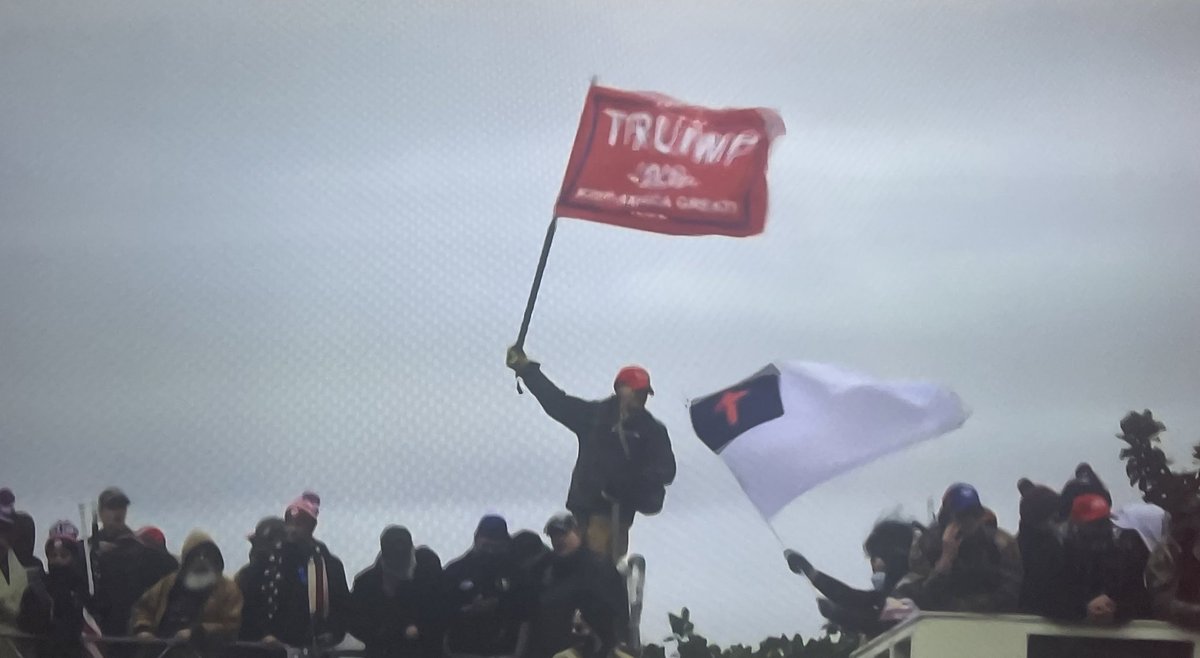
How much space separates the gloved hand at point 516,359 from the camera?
2.65 meters

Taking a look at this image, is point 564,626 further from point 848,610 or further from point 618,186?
point 618,186

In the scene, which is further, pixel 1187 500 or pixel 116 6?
pixel 116 6

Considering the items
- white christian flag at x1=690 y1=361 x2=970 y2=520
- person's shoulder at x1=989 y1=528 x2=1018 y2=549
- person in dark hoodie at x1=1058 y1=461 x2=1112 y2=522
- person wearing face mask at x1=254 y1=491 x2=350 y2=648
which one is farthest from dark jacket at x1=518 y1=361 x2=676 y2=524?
person in dark hoodie at x1=1058 y1=461 x2=1112 y2=522

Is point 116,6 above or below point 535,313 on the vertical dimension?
above

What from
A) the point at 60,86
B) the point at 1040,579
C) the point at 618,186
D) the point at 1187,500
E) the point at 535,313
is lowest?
the point at 1040,579

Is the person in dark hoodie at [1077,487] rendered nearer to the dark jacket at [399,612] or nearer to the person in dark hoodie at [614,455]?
the person in dark hoodie at [614,455]

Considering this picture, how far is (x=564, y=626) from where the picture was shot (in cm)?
257

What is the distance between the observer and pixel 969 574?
101 inches

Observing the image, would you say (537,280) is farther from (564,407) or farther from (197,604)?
(197,604)

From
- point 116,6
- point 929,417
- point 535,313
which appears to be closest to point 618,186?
point 535,313

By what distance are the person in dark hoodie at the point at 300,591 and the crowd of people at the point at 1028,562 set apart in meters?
0.92

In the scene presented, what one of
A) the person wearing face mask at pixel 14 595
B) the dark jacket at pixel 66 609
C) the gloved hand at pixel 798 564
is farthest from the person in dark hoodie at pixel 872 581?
the person wearing face mask at pixel 14 595

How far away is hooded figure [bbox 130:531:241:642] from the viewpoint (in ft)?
8.60

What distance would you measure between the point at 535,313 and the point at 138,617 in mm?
1024
